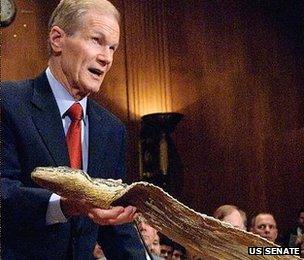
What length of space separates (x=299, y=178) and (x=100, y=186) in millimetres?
6668

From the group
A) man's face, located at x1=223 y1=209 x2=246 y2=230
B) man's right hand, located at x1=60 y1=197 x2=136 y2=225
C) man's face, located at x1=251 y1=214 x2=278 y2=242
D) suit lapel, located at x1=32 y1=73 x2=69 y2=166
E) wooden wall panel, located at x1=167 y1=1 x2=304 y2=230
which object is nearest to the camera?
man's right hand, located at x1=60 y1=197 x2=136 y2=225

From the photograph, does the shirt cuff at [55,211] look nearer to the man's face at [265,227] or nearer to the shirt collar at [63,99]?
the shirt collar at [63,99]

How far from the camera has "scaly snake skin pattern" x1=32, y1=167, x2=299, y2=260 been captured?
0.91 m

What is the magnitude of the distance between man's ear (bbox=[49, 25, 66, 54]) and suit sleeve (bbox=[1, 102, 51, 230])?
20cm

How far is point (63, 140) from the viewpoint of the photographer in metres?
1.39

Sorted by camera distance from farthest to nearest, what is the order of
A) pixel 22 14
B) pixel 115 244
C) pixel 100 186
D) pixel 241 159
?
pixel 241 159 < pixel 22 14 < pixel 115 244 < pixel 100 186

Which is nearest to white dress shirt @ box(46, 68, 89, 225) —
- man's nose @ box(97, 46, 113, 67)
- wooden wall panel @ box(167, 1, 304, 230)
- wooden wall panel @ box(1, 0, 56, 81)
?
man's nose @ box(97, 46, 113, 67)

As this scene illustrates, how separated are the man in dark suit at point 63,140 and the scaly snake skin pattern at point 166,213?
214 mm

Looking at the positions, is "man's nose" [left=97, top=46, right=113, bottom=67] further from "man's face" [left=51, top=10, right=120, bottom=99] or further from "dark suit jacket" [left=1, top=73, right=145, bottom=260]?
"dark suit jacket" [left=1, top=73, right=145, bottom=260]

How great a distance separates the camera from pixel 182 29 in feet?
24.1

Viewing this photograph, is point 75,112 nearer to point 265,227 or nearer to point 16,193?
point 16,193

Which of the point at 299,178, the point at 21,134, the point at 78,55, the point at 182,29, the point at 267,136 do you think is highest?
the point at 182,29

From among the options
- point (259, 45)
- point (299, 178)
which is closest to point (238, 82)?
point (259, 45)

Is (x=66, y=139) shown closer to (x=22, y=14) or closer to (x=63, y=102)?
(x=63, y=102)
